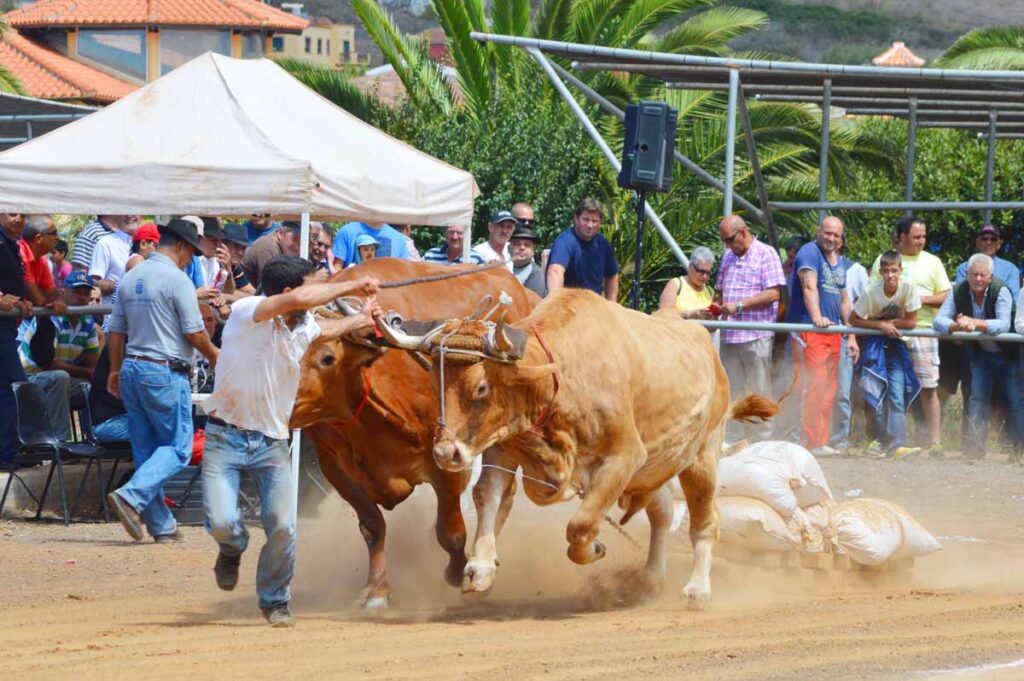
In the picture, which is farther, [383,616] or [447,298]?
[447,298]

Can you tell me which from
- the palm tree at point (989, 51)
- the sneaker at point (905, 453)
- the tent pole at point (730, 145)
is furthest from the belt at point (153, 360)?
the palm tree at point (989, 51)

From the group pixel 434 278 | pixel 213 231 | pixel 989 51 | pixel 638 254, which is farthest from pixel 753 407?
pixel 989 51

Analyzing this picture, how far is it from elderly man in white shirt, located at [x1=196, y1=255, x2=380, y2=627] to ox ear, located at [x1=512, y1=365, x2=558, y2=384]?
0.87 meters

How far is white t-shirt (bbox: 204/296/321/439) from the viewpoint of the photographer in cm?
832

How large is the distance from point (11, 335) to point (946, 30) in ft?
362

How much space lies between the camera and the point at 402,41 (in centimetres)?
2991

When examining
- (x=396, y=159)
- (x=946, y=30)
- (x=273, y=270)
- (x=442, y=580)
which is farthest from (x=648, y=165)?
(x=946, y=30)

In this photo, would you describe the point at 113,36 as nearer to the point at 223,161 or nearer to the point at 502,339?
the point at 223,161

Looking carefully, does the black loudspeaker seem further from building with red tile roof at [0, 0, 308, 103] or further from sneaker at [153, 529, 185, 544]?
building with red tile roof at [0, 0, 308, 103]

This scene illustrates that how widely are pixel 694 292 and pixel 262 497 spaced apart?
7039 millimetres

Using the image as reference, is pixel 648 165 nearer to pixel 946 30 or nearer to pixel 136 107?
pixel 136 107

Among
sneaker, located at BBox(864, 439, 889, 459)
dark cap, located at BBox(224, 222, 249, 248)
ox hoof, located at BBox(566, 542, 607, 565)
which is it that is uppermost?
dark cap, located at BBox(224, 222, 249, 248)

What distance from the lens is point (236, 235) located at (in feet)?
46.4

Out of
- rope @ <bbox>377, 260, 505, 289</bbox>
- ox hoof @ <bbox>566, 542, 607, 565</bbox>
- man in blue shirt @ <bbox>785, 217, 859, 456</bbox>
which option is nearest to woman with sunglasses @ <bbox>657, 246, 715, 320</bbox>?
man in blue shirt @ <bbox>785, 217, 859, 456</bbox>
